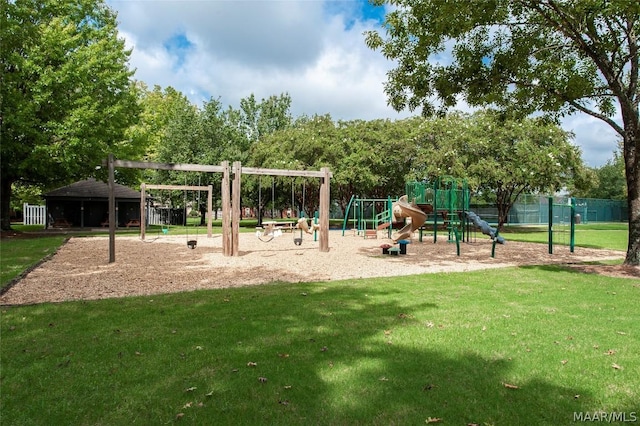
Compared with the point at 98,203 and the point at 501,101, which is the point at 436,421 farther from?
the point at 98,203

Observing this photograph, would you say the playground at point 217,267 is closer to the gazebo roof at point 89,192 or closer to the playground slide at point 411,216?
the playground slide at point 411,216

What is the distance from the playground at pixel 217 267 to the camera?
8.15 m

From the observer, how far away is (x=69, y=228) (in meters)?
29.3

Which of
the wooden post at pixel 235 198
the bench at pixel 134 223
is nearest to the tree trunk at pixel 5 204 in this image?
the bench at pixel 134 223

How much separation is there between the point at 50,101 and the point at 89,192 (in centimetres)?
1032

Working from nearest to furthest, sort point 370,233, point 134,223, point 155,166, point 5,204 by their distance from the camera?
point 155,166, point 370,233, point 5,204, point 134,223

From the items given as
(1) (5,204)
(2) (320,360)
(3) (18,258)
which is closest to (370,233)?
(3) (18,258)

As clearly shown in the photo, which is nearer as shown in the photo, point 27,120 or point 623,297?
point 623,297

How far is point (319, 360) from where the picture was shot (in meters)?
4.17

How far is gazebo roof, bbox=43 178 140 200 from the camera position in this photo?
29237mm

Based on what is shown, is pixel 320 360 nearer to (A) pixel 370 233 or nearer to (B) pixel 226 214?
(B) pixel 226 214

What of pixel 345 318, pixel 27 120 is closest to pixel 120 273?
pixel 345 318

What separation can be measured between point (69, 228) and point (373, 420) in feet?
104

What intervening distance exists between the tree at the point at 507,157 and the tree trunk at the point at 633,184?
47.4 feet
